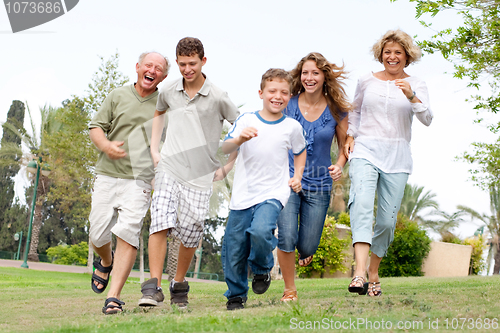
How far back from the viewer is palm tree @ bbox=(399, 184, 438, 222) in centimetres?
3625

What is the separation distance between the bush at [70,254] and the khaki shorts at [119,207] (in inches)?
1621

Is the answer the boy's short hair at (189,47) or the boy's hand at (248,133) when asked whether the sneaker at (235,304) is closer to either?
the boy's hand at (248,133)

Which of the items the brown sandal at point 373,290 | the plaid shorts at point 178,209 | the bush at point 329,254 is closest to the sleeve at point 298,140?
the plaid shorts at point 178,209

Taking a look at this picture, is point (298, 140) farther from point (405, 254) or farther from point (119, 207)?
point (405, 254)

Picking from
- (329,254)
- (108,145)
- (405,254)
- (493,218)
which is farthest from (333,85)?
(493,218)

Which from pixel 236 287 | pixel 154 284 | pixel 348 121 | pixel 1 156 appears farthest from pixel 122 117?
pixel 1 156

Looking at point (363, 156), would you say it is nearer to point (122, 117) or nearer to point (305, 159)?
point (305, 159)

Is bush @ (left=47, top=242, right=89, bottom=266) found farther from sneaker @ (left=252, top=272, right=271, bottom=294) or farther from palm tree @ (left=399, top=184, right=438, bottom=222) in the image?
sneaker @ (left=252, top=272, right=271, bottom=294)

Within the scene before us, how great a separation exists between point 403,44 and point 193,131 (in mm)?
2407

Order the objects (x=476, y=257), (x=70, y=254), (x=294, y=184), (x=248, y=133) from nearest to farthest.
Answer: (x=248, y=133), (x=294, y=184), (x=476, y=257), (x=70, y=254)

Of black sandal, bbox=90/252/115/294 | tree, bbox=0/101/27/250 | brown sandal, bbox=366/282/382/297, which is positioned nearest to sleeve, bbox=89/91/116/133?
black sandal, bbox=90/252/115/294

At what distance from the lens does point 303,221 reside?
18.2ft

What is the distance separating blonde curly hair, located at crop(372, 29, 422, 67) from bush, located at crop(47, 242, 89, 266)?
138ft

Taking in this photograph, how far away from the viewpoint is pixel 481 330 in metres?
3.17
